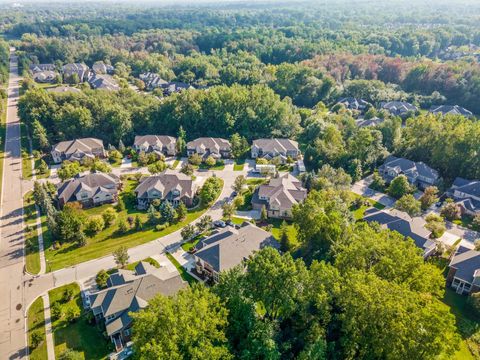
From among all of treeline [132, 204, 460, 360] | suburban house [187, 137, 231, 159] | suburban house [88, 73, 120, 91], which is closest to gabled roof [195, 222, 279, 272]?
treeline [132, 204, 460, 360]

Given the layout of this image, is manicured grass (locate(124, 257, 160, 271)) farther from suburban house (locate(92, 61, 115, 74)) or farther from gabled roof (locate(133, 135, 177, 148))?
suburban house (locate(92, 61, 115, 74))

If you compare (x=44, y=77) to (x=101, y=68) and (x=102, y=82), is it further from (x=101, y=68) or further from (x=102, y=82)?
(x=102, y=82)

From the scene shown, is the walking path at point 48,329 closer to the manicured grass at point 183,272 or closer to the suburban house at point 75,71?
the manicured grass at point 183,272

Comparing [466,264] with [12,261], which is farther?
[12,261]

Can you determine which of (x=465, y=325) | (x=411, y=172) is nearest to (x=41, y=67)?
(x=411, y=172)

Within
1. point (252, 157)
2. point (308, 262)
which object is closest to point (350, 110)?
point (252, 157)

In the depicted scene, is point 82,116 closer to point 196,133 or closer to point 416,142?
point 196,133
